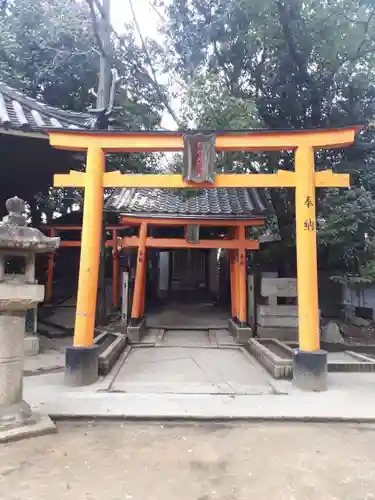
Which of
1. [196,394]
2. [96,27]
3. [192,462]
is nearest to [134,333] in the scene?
[196,394]

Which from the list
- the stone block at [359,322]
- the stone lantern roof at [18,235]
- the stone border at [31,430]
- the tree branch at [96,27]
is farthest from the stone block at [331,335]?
the tree branch at [96,27]

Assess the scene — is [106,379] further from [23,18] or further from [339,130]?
[23,18]

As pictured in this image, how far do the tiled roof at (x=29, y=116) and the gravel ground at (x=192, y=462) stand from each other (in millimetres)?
4540

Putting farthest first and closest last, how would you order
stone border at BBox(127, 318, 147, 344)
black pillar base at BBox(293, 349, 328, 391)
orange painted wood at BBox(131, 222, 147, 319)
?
orange painted wood at BBox(131, 222, 147, 319) < stone border at BBox(127, 318, 147, 344) < black pillar base at BBox(293, 349, 328, 391)

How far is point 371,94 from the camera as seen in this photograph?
12.5m

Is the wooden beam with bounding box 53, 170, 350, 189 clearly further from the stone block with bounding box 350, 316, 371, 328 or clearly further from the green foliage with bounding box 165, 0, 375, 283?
the stone block with bounding box 350, 316, 371, 328

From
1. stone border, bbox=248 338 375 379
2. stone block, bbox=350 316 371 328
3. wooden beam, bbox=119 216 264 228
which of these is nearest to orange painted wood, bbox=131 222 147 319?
wooden beam, bbox=119 216 264 228

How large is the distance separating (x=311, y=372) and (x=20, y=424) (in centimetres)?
393

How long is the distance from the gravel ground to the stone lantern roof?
1.97 meters

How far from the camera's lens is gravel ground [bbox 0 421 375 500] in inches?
125

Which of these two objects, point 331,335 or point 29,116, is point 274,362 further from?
point 29,116

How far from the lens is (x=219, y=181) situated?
6.49 m

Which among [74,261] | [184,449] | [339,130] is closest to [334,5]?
[339,130]

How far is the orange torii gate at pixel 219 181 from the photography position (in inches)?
Answer: 248
